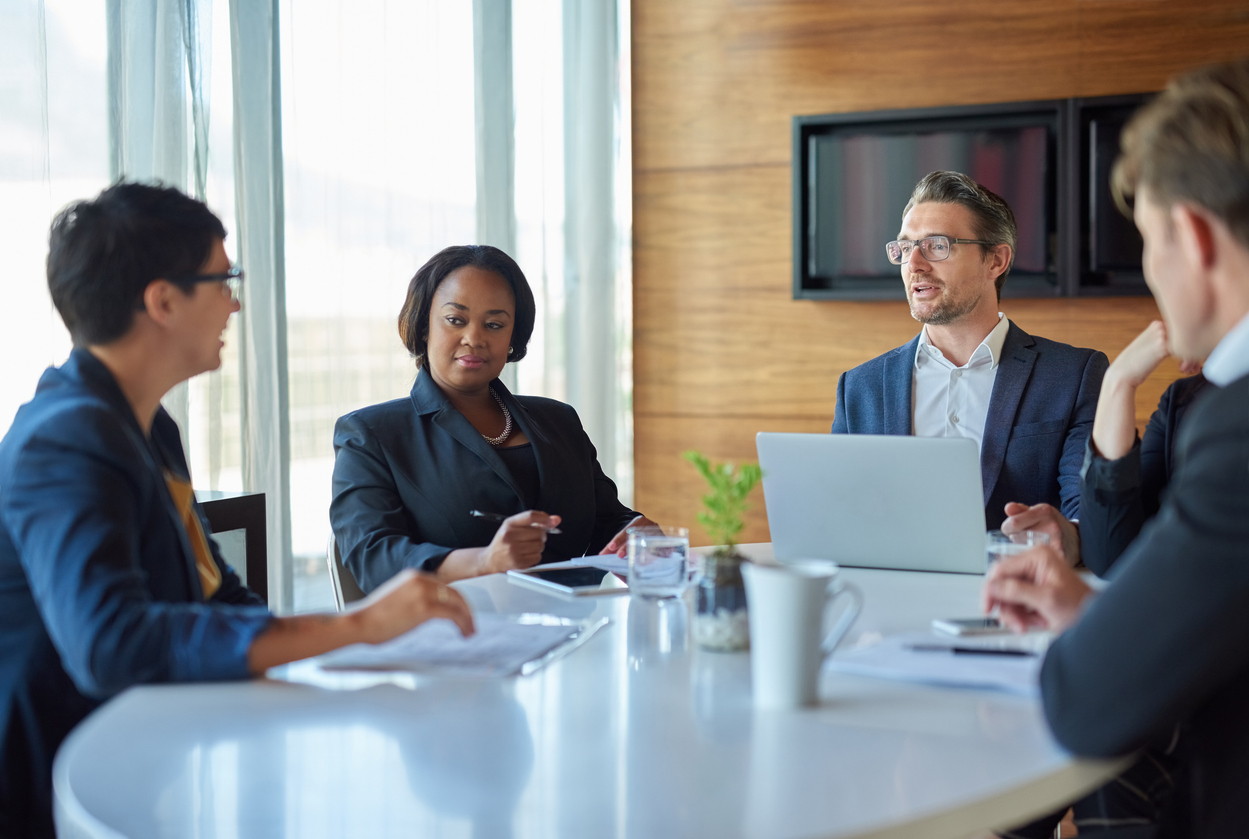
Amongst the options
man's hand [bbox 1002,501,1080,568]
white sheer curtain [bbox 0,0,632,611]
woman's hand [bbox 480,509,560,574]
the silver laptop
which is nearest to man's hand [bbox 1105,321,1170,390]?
man's hand [bbox 1002,501,1080,568]

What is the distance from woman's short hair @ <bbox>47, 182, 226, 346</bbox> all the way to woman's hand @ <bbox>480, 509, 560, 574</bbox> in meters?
0.76

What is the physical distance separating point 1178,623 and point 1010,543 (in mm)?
612

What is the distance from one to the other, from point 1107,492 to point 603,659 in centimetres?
102

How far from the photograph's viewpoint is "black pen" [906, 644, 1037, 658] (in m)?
1.28

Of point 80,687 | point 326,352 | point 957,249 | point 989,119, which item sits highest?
point 989,119

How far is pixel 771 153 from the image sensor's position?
180 inches

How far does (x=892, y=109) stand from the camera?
14.1ft

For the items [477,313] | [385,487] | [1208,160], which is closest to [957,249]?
[477,313]

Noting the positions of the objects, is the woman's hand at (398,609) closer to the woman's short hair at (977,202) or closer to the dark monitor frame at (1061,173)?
the woman's short hair at (977,202)

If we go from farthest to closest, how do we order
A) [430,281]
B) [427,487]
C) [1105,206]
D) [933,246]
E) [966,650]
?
[1105,206]
[933,246]
[430,281]
[427,487]
[966,650]

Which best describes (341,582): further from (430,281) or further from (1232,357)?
(1232,357)

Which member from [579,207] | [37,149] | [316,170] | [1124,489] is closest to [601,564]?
Answer: [1124,489]

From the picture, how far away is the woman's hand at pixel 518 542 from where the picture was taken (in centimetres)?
197

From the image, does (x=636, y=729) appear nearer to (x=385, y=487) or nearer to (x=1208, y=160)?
(x=1208, y=160)
